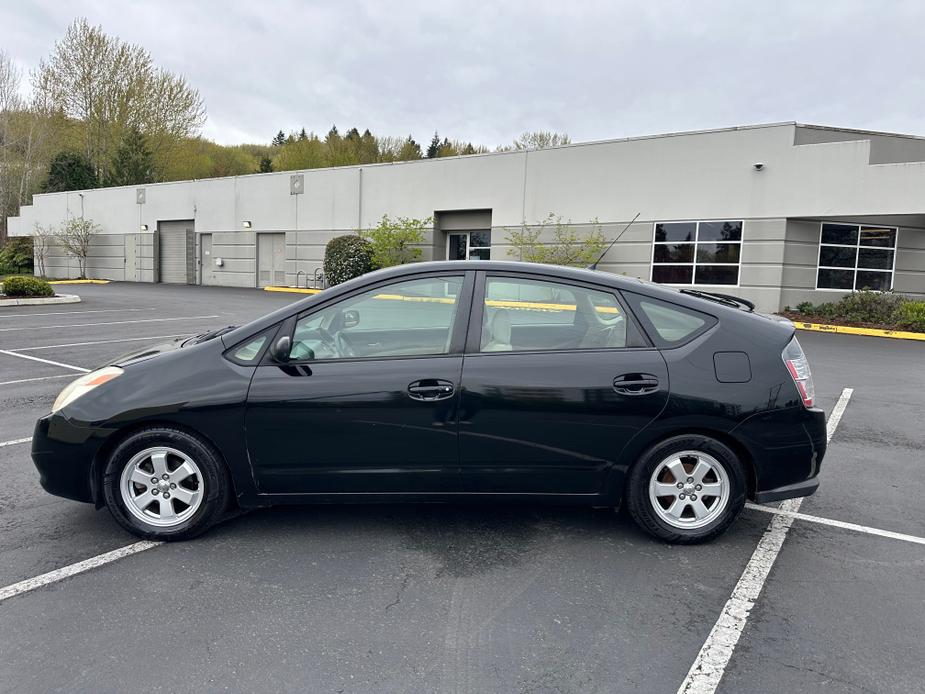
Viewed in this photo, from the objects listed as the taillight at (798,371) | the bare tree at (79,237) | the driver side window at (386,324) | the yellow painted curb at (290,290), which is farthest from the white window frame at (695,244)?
the bare tree at (79,237)

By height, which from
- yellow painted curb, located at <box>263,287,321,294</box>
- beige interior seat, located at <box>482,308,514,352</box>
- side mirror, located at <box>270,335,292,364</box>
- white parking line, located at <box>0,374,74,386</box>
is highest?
beige interior seat, located at <box>482,308,514,352</box>

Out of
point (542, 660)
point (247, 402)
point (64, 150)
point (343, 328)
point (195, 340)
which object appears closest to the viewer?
point (542, 660)

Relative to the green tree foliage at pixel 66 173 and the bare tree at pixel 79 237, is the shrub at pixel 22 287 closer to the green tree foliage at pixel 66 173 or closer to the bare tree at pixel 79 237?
the bare tree at pixel 79 237

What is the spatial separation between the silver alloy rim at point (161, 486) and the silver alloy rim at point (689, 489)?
99.3 inches

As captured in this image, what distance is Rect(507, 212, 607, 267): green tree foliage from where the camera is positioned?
21.0 metres

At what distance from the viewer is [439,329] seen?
3742 millimetres

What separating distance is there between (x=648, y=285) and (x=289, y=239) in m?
26.4

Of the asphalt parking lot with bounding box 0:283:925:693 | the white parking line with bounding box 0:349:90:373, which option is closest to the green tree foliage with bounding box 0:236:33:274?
the white parking line with bounding box 0:349:90:373

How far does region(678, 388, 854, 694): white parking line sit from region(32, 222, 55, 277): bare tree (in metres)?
43.9

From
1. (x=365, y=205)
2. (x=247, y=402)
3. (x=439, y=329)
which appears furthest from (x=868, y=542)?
(x=365, y=205)

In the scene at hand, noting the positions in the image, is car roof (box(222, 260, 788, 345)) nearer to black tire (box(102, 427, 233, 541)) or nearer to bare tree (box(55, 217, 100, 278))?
black tire (box(102, 427, 233, 541))

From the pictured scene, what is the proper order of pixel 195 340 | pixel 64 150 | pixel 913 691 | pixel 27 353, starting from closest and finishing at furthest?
pixel 913 691
pixel 195 340
pixel 27 353
pixel 64 150

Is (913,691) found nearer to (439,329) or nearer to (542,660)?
(542,660)

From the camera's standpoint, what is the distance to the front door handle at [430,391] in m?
3.54
